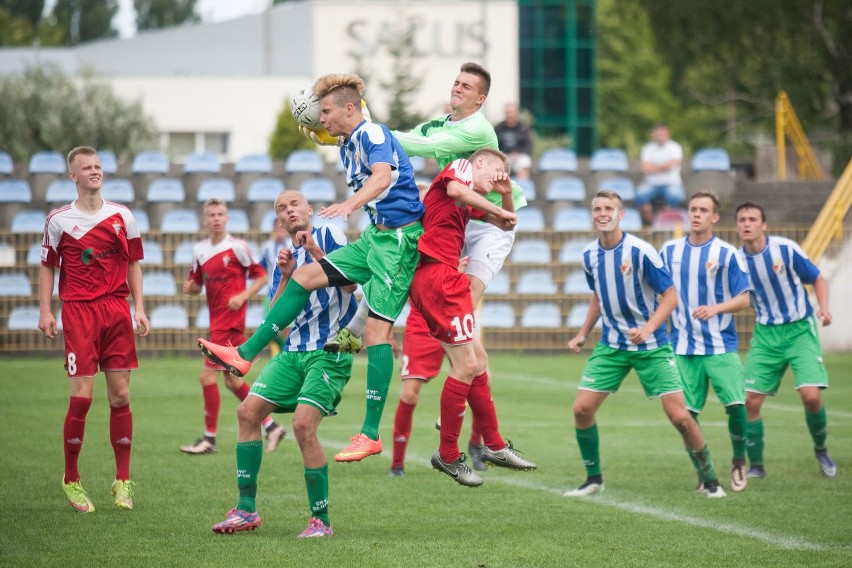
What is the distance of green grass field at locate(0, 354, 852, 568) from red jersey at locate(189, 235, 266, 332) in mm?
1213

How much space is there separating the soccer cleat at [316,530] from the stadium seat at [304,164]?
51.4 feet

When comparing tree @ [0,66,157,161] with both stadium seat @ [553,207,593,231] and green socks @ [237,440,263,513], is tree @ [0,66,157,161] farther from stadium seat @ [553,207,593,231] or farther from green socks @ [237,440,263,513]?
green socks @ [237,440,263,513]

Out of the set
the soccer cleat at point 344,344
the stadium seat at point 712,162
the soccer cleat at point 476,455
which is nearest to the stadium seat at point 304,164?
the stadium seat at point 712,162

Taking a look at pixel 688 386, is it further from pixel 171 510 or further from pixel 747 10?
pixel 747 10

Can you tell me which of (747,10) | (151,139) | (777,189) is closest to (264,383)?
(777,189)

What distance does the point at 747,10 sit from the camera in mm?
42250

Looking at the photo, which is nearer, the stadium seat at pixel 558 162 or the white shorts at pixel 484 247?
the white shorts at pixel 484 247

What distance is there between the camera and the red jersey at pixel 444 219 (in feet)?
26.2


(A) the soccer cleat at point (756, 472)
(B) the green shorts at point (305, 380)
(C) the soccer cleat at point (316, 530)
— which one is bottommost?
(A) the soccer cleat at point (756, 472)

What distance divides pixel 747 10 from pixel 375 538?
37.6 meters

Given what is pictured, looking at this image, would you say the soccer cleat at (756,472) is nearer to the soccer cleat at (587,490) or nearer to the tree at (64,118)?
the soccer cleat at (587,490)

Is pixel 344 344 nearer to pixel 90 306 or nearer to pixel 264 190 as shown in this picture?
pixel 90 306

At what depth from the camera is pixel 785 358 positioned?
10.7 meters

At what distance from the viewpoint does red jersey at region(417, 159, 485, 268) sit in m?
7.98
